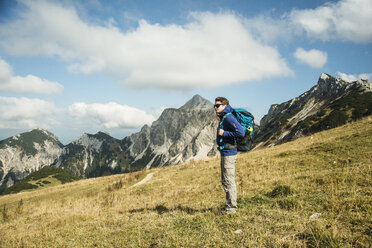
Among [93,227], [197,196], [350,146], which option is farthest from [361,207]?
[350,146]

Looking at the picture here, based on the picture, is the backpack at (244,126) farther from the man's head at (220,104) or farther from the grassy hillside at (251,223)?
the grassy hillside at (251,223)

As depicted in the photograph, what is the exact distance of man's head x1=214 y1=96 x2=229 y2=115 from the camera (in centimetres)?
698

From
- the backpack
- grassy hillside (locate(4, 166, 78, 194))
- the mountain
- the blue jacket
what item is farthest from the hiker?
grassy hillside (locate(4, 166, 78, 194))

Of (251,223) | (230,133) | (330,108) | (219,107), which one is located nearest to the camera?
(251,223)

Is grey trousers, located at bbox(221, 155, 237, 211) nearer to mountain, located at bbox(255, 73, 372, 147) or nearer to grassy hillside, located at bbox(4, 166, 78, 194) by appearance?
mountain, located at bbox(255, 73, 372, 147)

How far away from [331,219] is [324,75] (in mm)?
205102

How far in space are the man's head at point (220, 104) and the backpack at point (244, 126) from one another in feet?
1.26

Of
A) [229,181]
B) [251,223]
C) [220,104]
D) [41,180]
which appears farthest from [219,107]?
[41,180]

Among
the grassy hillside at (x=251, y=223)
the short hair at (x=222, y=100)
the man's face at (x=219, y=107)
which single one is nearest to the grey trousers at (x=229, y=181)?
the grassy hillside at (x=251, y=223)

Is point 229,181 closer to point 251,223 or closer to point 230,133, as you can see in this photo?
point 251,223

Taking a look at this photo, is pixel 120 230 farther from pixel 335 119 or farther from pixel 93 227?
pixel 335 119

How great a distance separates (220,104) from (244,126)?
3.73ft

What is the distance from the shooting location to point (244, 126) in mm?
A: 6875

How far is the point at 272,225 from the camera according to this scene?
510cm
